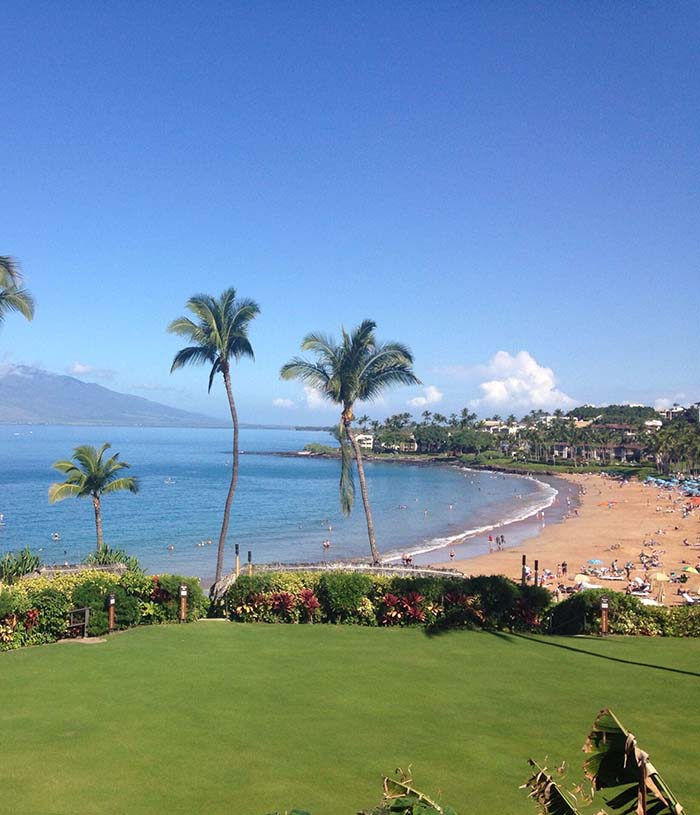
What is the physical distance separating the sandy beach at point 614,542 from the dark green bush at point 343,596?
12971 millimetres

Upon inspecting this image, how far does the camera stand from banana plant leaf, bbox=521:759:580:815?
10.6 ft

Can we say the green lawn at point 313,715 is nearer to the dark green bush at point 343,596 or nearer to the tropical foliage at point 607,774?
the dark green bush at point 343,596

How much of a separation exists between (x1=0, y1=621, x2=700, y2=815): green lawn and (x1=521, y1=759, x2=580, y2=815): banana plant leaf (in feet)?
14.6

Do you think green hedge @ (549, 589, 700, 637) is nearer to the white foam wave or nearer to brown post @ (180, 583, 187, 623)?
brown post @ (180, 583, 187, 623)

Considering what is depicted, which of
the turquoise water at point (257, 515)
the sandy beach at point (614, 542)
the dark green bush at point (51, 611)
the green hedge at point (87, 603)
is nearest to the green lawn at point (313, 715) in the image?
the green hedge at point (87, 603)

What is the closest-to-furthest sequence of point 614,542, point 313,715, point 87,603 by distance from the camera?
point 313,715
point 87,603
point 614,542

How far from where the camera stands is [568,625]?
50.5 ft

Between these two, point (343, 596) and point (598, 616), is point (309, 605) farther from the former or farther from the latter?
point (598, 616)

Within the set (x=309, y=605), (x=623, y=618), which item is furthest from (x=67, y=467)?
(x=623, y=618)

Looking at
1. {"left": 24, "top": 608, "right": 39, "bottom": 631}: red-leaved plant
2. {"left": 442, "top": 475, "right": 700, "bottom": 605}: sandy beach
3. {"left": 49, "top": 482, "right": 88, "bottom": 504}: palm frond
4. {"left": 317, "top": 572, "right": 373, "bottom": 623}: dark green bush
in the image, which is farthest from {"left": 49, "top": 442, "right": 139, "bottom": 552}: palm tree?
{"left": 442, "top": 475, "right": 700, "bottom": 605}: sandy beach

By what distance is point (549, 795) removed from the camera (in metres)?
3.28

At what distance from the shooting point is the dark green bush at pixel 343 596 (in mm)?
15602

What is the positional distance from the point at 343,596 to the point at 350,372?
8.93 m

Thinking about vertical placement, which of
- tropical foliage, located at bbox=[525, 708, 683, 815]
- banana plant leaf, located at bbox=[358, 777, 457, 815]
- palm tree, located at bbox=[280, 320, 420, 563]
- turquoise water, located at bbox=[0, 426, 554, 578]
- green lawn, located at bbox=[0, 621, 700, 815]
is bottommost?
turquoise water, located at bbox=[0, 426, 554, 578]
